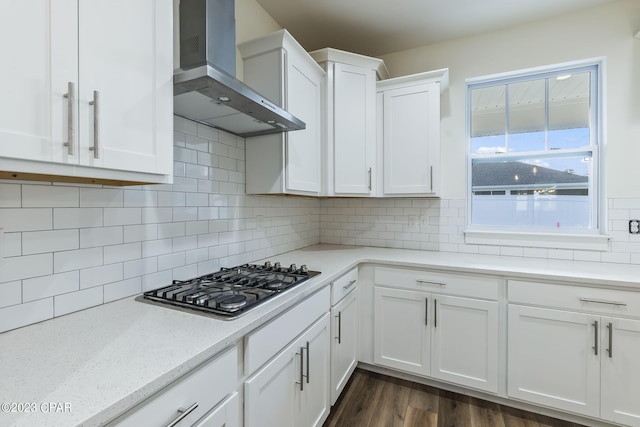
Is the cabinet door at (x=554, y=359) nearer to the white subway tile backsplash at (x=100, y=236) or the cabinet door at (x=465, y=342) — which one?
the cabinet door at (x=465, y=342)

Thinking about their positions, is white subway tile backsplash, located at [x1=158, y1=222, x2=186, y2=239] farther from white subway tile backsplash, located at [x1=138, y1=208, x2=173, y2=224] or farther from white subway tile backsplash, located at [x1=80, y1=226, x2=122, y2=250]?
white subway tile backsplash, located at [x1=80, y1=226, x2=122, y2=250]

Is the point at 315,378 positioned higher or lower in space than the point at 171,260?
lower

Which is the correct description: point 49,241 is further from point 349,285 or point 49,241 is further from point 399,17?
point 399,17

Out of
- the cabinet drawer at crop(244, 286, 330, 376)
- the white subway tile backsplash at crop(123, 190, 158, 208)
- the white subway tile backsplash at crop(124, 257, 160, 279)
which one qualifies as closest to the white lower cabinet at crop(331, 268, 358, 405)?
the cabinet drawer at crop(244, 286, 330, 376)

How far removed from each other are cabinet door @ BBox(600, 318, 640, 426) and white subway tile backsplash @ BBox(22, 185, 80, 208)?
8.61ft

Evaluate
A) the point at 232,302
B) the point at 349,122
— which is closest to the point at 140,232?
the point at 232,302

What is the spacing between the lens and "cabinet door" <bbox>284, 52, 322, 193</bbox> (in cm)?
183

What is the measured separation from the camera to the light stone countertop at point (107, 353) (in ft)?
1.94

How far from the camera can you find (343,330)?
1.91m

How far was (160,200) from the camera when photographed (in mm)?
1376

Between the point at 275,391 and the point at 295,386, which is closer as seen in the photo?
the point at 275,391

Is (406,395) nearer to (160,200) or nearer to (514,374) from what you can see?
(514,374)

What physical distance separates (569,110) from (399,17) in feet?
4.95

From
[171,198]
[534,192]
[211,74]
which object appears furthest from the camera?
[534,192]
